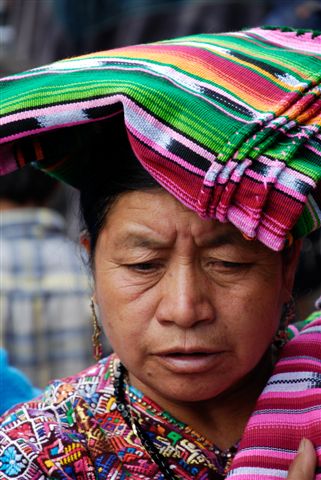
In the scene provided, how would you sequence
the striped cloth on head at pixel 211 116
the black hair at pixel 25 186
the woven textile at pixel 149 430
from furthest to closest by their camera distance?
the black hair at pixel 25 186 → the woven textile at pixel 149 430 → the striped cloth on head at pixel 211 116

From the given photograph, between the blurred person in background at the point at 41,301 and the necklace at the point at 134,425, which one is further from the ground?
the necklace at the point at 134,425

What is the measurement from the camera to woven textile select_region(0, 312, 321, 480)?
2.03 metres

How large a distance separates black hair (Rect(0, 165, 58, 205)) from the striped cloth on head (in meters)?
2.39

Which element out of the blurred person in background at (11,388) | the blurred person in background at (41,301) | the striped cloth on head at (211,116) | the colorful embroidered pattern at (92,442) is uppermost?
the striped cloth on head at (211,116)

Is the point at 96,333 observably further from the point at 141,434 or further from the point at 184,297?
the point at 184,297

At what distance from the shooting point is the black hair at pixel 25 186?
14.6 ft

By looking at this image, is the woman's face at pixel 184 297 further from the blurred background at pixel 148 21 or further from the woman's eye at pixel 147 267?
the blurred background at pixel 148 21

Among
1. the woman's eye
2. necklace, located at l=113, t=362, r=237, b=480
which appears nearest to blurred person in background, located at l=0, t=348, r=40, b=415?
necklace, located at l=113, t=362, r=237, b=480

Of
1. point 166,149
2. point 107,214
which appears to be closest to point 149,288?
point 107,214

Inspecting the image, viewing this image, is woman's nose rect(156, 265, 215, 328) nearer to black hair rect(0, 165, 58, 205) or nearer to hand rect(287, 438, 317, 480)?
hand rect(287, 438, 317, 480)

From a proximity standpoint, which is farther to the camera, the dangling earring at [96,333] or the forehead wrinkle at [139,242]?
the dangling earring at [96,333]

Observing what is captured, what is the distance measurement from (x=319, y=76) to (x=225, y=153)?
1.06 feet

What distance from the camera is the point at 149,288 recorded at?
205 centimetres

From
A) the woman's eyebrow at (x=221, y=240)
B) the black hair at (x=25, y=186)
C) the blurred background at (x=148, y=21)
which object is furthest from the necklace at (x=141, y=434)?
the black hair at (x=25, y=186)
